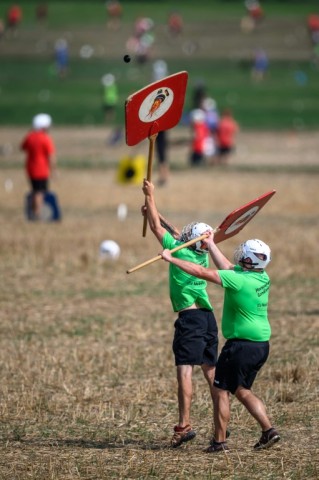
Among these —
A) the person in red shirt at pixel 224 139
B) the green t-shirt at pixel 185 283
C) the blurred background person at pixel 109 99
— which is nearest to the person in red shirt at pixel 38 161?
the person in red shirt at pixel 224 139

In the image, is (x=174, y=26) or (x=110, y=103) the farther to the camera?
(x=174, y=26)

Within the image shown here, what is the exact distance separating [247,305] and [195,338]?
2.23 feet

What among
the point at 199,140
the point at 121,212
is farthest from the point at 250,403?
the point at 199,140

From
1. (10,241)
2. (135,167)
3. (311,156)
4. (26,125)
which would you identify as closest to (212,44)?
(26,125)

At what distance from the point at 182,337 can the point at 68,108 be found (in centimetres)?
3664

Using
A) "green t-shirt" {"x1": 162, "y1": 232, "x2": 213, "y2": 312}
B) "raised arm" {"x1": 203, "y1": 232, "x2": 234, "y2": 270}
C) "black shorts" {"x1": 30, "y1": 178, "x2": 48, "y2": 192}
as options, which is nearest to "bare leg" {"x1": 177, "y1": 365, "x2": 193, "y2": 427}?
"green t-shirt" {"x1": 162, "y1": 232, "x2": 213, "y2": 312}

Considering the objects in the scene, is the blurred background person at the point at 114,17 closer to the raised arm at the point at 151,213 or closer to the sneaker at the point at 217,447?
the raised arm at the point at 151,213

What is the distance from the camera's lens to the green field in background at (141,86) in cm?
→ 4331

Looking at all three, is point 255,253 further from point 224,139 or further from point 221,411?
point 224,139

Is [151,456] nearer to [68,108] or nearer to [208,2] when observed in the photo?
[68,108]

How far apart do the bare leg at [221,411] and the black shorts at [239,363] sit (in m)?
0.05

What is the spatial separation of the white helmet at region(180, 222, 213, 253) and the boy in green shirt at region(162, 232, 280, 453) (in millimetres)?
196

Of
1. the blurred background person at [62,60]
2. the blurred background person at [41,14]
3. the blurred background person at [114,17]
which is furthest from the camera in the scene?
the blurred background person at [41,14]

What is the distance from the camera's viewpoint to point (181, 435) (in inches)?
352
